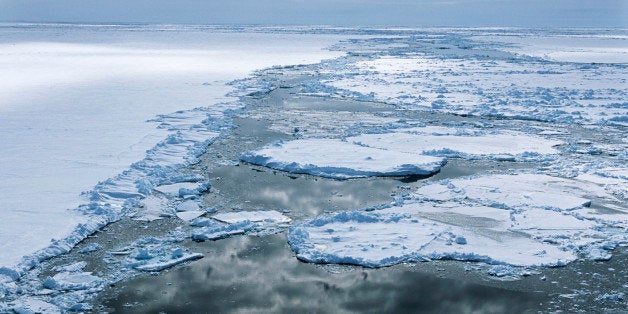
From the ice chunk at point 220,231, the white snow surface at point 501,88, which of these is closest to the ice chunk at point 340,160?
the ice chunk at point 220,231

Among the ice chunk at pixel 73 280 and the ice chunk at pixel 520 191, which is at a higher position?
the ice chunk at pixel 73 280

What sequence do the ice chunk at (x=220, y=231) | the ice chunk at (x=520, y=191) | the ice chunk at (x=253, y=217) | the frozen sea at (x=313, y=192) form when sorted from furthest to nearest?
1. the ice chunk at (x=520, y=191)
2. the ice chunk at (x=253, y=217)
3. the ice chunk at (x=220, y=231)
4. the frozen sea at (x=313, y=192)

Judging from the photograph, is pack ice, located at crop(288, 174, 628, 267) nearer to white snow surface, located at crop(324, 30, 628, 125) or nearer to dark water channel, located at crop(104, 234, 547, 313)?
dark water channel, located at crop(104, 234, 547, 313)

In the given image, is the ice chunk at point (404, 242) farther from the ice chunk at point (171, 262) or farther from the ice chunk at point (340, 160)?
the ice chunk at point (340, 160)

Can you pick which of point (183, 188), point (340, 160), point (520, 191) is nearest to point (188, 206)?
point (183, 188)

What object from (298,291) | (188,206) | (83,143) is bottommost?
(298,291)

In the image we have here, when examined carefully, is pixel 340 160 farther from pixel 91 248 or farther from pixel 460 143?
pixel 91 248

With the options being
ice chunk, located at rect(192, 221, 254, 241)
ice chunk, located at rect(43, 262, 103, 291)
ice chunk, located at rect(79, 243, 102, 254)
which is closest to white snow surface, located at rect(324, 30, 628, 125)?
ice chunk, located at rect(192, 221, 254, 241)

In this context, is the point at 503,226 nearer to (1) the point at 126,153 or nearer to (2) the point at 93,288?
(2) the point at 93,288
